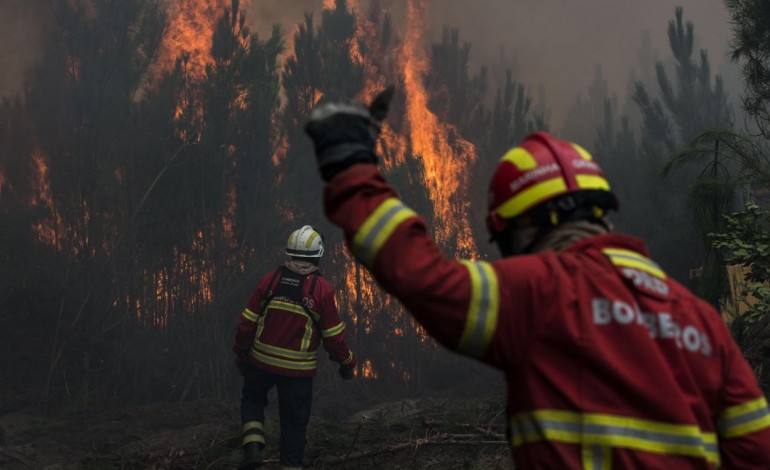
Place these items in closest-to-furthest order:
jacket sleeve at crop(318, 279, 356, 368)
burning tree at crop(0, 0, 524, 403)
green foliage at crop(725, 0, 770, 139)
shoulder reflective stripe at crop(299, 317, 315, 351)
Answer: shoulder reflective stripe at crop(299, 317, 315, 351)
jacket sleeve at crop(318, 279, 356, 368)
green foliage at crop(725, 0, 770, 139)
burning tree at crop(0, 0, 524, 403)

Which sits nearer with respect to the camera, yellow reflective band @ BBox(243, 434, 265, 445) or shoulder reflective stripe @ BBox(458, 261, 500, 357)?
shoulder reflective stripe @ BBox(458, 261, 500, 357)

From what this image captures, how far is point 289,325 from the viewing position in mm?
6152

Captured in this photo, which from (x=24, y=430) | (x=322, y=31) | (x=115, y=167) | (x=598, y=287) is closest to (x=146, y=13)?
(x=115, y=167)

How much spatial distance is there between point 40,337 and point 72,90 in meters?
4.09

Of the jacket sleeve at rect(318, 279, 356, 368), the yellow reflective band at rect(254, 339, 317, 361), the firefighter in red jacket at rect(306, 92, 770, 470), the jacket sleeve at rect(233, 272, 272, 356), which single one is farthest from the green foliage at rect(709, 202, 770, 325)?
the firefighter in red jacket at rect(306, 92, 770, 470)

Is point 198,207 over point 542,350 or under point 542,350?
over

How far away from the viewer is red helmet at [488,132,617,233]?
1664mm

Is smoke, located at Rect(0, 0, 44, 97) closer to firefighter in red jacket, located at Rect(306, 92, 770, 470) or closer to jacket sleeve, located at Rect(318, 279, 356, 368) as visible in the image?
jacket sleeve, located at Rect(318, 279, 356, 368)

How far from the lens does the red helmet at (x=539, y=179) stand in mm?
1664

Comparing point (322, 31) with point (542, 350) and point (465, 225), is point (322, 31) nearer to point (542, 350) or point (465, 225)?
point (465, 225)

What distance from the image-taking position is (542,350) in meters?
1.43

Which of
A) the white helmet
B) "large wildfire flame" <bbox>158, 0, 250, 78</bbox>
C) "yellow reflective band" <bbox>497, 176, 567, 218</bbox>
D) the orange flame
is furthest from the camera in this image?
the orange flame

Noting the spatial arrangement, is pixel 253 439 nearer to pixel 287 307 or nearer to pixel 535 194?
pixel 287 307

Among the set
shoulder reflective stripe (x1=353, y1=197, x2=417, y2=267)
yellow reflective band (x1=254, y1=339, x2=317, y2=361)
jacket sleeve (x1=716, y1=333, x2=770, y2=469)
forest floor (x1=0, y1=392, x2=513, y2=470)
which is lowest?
forest floor (x1=0, y1=392, x2=513, y2=470)
